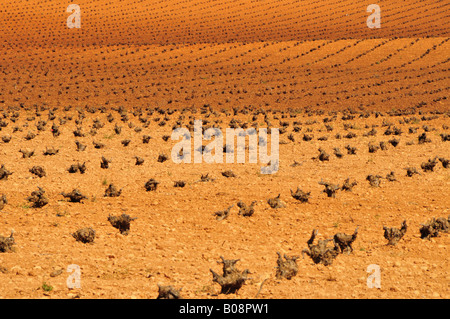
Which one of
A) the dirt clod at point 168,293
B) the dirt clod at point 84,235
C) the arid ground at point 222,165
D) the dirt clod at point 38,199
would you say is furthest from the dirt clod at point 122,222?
the dirt clod at point 168,293

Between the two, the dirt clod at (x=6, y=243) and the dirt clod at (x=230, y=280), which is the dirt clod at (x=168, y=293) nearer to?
the dirt clod at (x=230, y=280)

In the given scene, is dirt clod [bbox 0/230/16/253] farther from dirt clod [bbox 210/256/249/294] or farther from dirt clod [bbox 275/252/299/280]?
dirt clod [bbox 275/252/299/280]

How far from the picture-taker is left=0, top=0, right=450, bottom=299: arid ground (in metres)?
7.10

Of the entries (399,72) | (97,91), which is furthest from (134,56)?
(399,72)

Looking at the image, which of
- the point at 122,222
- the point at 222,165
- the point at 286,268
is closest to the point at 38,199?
the point at 122,222

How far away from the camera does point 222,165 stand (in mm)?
15000

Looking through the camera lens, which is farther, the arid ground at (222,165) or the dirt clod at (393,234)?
the dirt clod at (393,234)

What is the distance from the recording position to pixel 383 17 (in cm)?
6788

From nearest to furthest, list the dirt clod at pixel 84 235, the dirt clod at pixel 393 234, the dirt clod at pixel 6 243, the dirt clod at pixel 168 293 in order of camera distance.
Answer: the dirt clod at pixel 168 293
the dirt clod at pixel 6 243
the dirt clod at pixel 84 235
the dirt clod at pixel 393 234

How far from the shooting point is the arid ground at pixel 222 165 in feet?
23.3

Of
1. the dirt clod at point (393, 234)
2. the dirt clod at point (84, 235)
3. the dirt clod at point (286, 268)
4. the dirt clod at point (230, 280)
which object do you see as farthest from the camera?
the dirt clod at point (393, 234)
